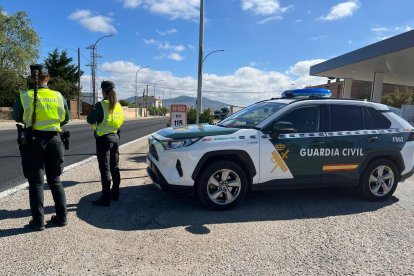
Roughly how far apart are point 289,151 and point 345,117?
4.11 ft

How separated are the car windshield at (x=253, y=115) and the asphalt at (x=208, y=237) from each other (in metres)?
Answer: 1.26

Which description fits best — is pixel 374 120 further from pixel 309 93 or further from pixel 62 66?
pixel 62 66

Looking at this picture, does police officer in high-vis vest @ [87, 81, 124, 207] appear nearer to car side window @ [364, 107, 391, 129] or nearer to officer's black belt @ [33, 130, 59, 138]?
officer's black belt @ [33, 130, 59, 138]

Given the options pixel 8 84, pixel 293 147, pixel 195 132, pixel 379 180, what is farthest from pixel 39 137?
pixel 8 84

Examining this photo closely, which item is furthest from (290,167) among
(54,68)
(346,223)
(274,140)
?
(54,68)

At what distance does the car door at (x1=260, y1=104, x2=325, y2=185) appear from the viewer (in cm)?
525

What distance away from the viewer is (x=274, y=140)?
17.3ft

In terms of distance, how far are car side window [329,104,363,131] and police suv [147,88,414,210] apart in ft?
0.05

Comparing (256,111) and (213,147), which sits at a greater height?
(256,111)

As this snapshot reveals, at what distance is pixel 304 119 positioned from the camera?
221 inches

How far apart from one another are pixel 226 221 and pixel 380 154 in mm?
2928

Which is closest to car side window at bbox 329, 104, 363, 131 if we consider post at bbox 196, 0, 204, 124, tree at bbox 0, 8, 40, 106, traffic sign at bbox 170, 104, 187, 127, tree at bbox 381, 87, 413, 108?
traffic sign at bbox 170, 104, 187, 127

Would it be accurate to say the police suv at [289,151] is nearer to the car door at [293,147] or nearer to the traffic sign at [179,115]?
the car door at [293,147]

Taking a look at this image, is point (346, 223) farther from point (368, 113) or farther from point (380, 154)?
point (368, 113)
